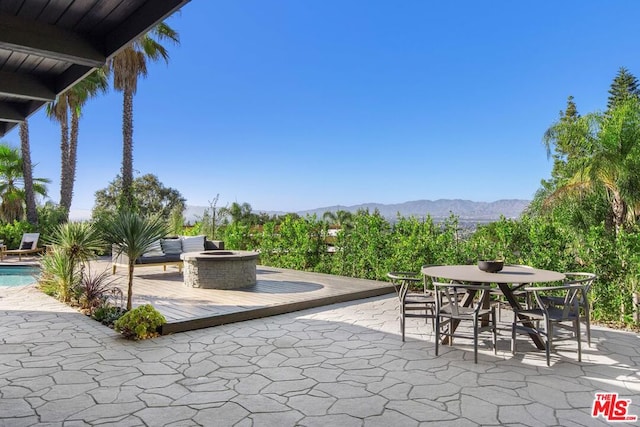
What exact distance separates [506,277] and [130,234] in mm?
4504

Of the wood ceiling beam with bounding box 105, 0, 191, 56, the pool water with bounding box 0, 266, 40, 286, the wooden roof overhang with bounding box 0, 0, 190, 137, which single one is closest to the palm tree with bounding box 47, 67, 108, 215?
the pool water with bounding box 0, 266, 40, 286

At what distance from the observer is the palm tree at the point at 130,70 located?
14211 mm

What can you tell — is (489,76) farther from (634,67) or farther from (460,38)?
(634,67)

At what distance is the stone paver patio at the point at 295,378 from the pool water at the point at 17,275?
17.7 feet

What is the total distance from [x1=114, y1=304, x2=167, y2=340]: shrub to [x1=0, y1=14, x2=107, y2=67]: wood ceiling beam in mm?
2936

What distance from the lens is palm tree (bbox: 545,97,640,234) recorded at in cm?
655

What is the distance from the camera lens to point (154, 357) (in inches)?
153

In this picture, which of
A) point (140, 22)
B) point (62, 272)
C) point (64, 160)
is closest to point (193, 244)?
point (62, 272)

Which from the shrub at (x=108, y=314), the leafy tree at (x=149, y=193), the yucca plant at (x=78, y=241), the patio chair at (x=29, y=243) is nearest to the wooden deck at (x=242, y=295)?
the shrub at (x=108, y=314)

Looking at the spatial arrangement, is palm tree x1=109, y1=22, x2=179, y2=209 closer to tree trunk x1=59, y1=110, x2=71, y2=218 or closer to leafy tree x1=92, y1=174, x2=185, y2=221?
tree trunk x1=59, y1=110, x2=71, y2=218

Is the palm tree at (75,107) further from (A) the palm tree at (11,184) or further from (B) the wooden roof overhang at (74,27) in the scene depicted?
(B) the wooden roof overhang at (74,27)

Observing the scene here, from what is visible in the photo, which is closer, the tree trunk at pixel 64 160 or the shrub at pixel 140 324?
the shrub at pixel 140 324

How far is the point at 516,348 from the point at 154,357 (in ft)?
11.9

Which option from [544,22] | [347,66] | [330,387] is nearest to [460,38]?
[544,22]
